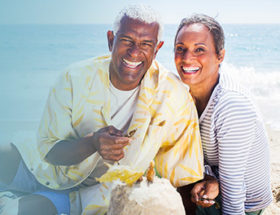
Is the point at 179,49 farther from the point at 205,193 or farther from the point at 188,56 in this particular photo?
the point at 205,193

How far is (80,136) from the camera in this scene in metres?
1.97

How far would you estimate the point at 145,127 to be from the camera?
1.96 meters

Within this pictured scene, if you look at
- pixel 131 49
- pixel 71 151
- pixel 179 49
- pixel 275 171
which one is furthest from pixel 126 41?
pixel 275 171

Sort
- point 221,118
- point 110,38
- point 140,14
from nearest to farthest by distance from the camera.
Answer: point 140,14 < point 110,38 < point 221,118

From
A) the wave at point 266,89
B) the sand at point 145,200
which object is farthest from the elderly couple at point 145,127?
the wave at point 266,89

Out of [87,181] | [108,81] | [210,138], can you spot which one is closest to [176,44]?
[108,81]

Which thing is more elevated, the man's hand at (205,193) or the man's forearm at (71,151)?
the man's forearm at (71,151)

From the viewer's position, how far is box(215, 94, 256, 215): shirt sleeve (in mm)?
2016

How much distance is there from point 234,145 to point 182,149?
339mm

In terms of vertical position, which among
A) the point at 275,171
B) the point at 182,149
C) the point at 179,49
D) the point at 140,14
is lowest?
the point at 275,171

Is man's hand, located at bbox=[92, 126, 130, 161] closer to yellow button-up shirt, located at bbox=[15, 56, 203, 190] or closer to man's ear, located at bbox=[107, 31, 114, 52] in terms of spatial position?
yellow button-up shirt, located at bbox=[15, 56, 203, 190]

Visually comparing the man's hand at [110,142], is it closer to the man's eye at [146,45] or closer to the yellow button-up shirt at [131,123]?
the yellow button-up shirt at [131,123]

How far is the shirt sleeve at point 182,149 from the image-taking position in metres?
2.07

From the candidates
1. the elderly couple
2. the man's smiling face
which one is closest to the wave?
the elderly couple
